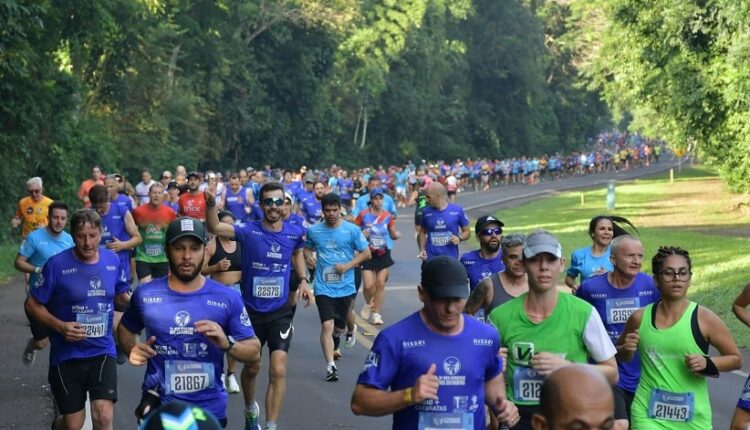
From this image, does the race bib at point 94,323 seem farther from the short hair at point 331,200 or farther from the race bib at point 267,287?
the short hair at point 331,200

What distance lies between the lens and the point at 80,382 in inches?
354

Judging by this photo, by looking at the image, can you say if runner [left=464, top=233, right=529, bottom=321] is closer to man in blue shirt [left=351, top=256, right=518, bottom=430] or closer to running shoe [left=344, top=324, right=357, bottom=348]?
man in blue shirt [left=351, top=256, right=518, bottom=430]

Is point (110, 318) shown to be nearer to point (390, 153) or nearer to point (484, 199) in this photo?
point (484, 199)

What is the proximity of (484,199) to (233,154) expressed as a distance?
467 inches

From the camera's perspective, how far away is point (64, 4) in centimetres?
3159

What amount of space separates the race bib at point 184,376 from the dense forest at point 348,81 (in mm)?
12621

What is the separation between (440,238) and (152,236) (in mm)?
3582

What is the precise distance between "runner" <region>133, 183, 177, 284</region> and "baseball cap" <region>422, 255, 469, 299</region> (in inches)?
437

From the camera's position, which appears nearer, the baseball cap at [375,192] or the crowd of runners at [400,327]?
the crowd of runners at [400,327]

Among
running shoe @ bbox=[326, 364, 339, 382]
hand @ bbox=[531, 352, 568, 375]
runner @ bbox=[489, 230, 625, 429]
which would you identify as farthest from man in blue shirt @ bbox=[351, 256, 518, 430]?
running shoe @ bbox=[326, 364, 339, 382]

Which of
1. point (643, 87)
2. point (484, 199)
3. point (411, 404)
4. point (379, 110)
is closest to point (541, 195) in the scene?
point (484, 199)

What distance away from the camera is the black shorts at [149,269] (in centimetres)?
1641

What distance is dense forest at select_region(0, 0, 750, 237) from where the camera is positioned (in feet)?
106

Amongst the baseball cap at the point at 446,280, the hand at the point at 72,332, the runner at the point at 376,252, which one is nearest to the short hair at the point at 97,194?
the runner at the point at 376,252
